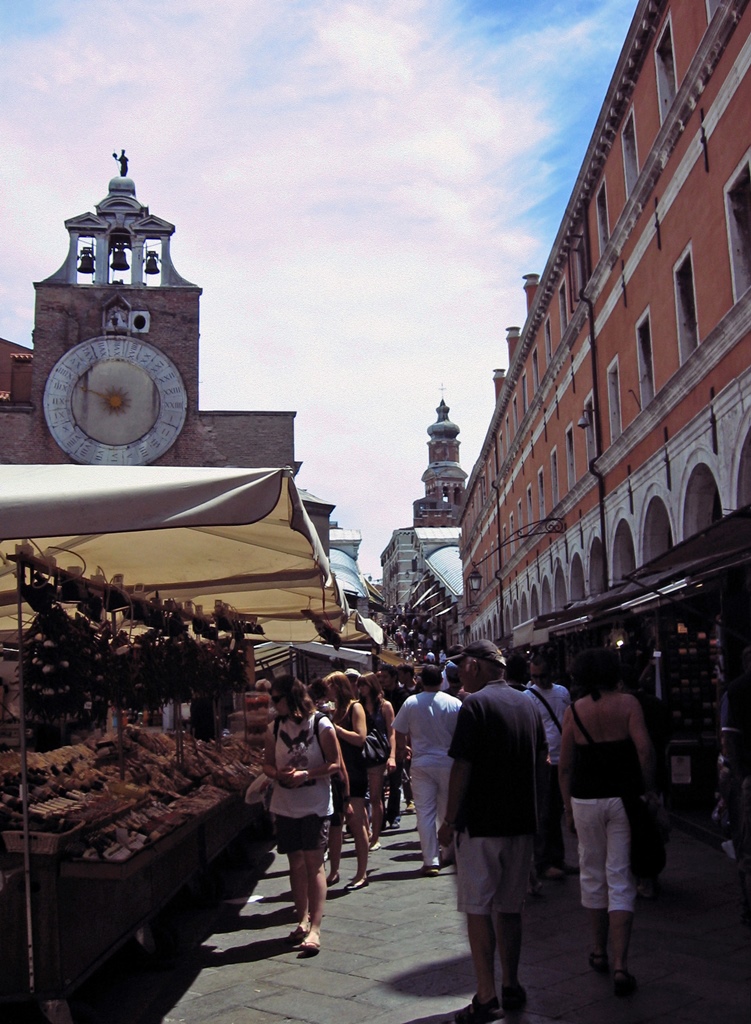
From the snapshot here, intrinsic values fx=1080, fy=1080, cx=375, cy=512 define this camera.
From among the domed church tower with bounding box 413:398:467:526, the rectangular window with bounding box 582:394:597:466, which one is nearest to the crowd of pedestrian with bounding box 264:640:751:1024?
the rectangular window with bounding box 582:394:597:466

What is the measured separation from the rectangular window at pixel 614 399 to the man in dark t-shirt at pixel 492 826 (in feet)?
49.0

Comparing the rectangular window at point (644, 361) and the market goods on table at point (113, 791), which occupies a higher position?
the rectangular window at point (644, 361)

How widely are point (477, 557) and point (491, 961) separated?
1844 inches

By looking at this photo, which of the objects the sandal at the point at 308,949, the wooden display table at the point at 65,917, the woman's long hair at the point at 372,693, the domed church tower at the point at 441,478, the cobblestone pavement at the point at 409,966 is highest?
the domed church tower at the point at 441,478

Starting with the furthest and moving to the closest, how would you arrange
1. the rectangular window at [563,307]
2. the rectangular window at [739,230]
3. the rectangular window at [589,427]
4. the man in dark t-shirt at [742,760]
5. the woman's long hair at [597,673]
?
the rectangular window at [563,307]
the rectangular window at [589,427]
the rectangular window at [739,230]
the man in dark t-shirt at [742,760]
the woman's long hair at [597,673]

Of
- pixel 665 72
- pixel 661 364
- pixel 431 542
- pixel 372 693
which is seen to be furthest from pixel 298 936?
pixel 431 542

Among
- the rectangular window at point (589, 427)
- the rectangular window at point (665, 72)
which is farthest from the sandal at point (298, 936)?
the rectangular window at point (589, 427)

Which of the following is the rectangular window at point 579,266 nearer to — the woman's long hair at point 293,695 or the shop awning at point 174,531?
the shop awning at point 174,531

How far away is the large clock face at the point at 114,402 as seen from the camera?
30172 millimetres

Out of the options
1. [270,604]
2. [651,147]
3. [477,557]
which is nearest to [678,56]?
[651,147]

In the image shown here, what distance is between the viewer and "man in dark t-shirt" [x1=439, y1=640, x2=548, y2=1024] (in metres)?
4.65

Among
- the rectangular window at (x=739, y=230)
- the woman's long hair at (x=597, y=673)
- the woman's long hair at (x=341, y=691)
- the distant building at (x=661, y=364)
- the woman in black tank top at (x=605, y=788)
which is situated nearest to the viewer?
the woman in black tank top at (x=605, y=788)

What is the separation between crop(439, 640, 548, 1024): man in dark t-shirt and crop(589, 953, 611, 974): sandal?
0.57 metres

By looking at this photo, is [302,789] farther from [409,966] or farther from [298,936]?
[409,966]
